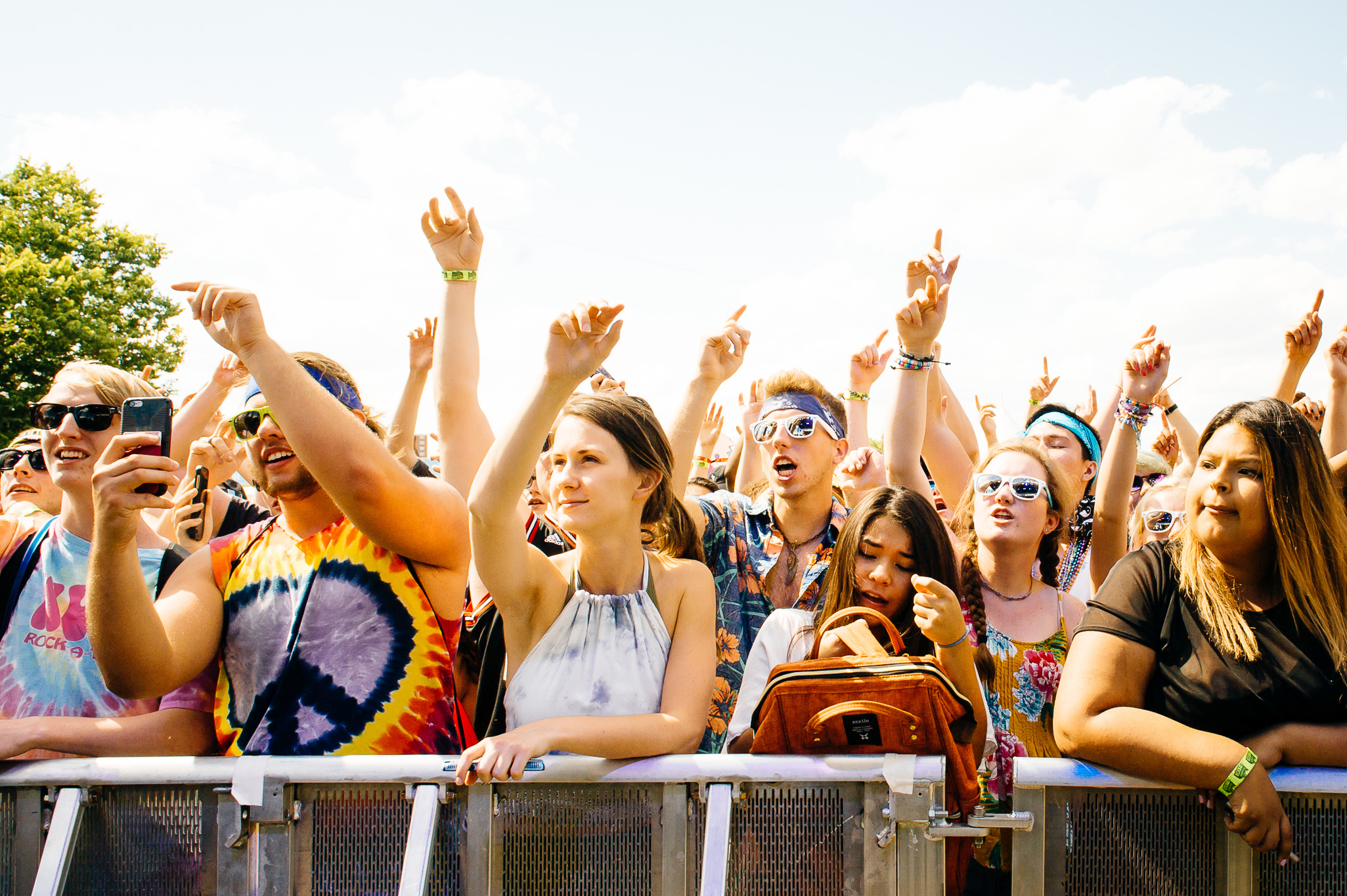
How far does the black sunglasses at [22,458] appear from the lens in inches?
165

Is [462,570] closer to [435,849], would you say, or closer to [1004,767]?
[435,849]

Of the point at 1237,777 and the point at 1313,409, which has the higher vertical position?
the point at 1313,409

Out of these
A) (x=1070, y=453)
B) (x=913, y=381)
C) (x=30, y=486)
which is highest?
(x=913, y=381)

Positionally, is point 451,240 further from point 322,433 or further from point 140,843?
point 140,843

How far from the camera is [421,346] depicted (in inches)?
175

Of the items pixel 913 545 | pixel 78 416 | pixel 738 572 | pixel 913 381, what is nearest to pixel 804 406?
pixel 913 381

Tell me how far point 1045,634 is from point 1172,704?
864 mm

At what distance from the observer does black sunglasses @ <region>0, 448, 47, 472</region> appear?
420cm

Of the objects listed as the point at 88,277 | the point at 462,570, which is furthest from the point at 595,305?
the point at 88,277

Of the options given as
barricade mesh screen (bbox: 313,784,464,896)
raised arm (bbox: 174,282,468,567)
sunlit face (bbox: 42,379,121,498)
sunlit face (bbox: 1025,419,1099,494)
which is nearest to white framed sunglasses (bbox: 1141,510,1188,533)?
sunlit face (bbox: 1025,419,1099,494)

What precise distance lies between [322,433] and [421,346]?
89.9 inches

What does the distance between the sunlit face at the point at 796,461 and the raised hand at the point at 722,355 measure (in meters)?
0.40

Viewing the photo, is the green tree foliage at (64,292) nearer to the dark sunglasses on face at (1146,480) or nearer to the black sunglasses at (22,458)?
the black sunglasses at (22,458)

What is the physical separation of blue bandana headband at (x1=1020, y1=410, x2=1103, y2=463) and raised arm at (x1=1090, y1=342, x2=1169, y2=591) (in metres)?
0.75
